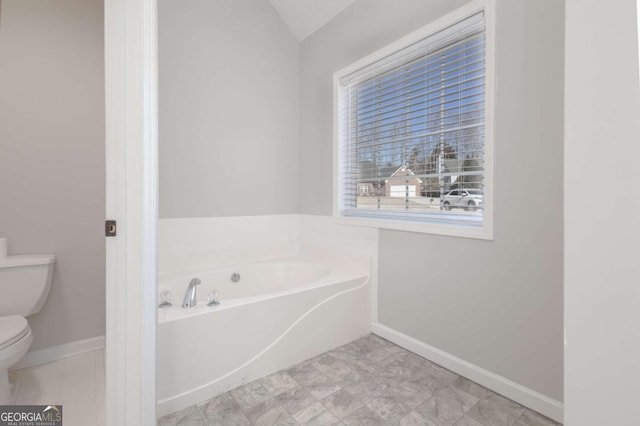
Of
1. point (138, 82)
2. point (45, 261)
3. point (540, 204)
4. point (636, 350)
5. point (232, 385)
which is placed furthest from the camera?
point (45, 261)

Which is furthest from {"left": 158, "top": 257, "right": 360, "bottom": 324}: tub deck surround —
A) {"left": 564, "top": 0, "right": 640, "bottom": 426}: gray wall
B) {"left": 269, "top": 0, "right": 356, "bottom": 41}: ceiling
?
{"left": 269, "top": 0, "right": 356, "bottom": 41}: ceiling

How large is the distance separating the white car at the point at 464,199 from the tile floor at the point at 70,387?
2208 millimetres

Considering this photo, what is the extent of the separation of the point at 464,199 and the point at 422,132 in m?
0.55

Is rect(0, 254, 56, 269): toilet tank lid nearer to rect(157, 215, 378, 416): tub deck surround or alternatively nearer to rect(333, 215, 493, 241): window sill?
rect(157, 215, 378, 416): tub deck surround

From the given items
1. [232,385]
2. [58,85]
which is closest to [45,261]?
Result: [58,85]

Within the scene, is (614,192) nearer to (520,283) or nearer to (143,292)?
(520,283)

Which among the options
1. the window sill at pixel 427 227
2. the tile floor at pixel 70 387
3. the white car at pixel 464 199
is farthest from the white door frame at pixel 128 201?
the white car at pixel 464 199

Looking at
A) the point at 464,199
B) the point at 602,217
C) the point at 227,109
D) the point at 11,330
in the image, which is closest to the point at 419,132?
the point at 464,199

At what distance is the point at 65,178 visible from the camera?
1998 mm

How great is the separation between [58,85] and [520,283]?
3027 mm

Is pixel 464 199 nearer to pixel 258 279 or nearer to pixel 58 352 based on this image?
pixel 258 279

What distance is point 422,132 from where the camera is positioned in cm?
204

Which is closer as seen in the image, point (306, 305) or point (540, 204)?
point (540, 204)

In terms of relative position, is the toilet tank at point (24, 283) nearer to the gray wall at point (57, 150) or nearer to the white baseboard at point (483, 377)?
the gray wall at point (57, 150)
